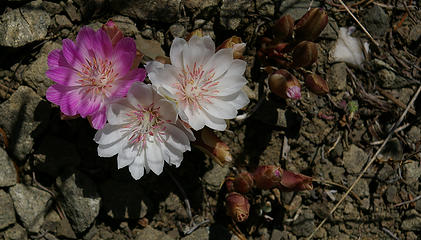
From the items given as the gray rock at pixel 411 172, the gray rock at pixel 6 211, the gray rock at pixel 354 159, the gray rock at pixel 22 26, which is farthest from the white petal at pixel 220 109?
the gray rock at pixel 411 172

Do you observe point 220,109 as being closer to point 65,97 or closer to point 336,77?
point 65,97

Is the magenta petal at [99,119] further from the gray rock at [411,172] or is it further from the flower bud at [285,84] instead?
the gray rock at [411,172]

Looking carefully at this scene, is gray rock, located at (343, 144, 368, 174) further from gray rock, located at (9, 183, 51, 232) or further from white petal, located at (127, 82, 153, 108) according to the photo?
gray rock, located at (9, 183, 51, 232)


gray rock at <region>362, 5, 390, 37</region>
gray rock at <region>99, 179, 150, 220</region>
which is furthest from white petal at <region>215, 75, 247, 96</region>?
gray rock at <region>362, 5, 390, 37</region>

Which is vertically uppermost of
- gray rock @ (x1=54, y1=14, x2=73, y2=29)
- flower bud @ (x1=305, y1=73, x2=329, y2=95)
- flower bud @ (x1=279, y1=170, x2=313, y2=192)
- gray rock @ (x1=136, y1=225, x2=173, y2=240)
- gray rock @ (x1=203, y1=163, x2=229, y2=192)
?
gray rock @ (x1=54, y1=14, x2=73, y2=29)

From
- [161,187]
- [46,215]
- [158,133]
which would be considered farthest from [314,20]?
[46,215]

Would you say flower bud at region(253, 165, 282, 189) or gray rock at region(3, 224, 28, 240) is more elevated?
flower bud at region(253, 165, 282, 189)
